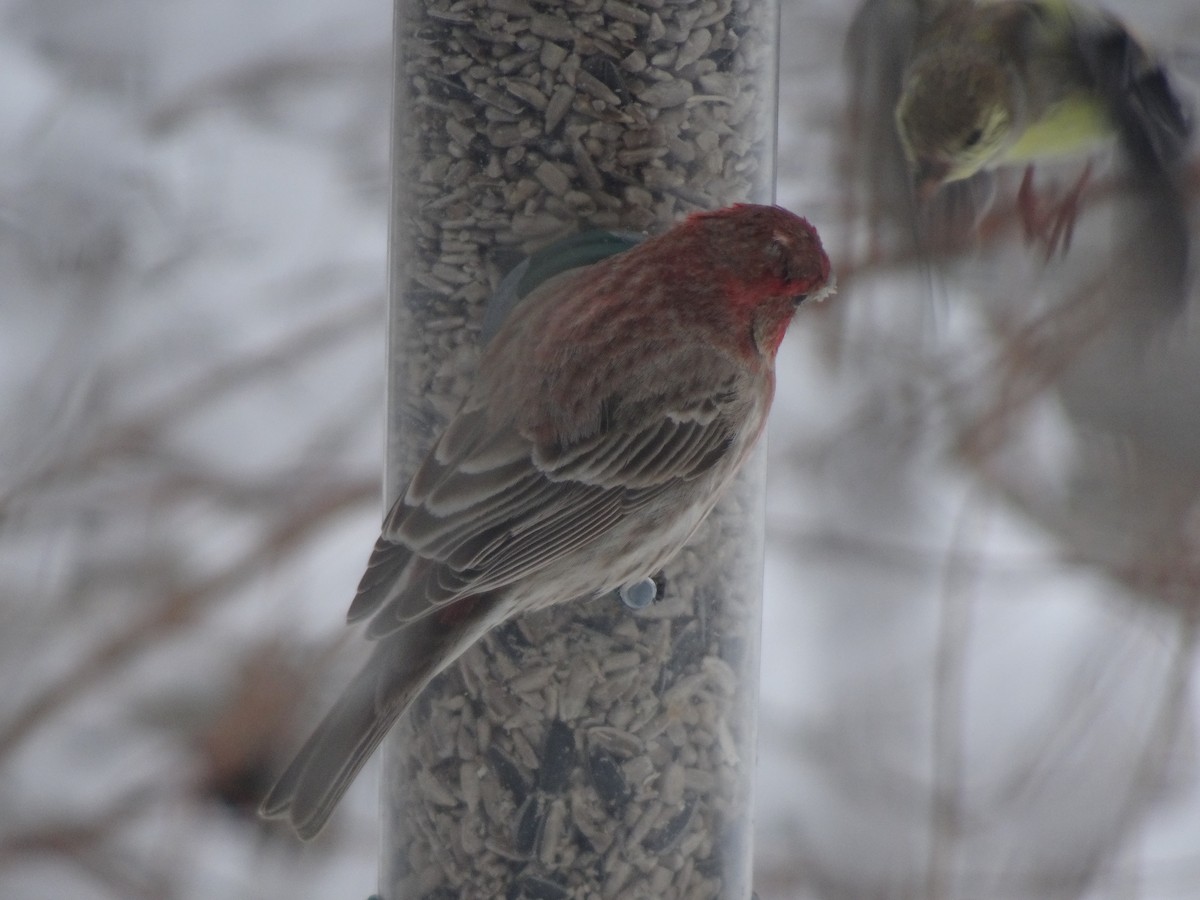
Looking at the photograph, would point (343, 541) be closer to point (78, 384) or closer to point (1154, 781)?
point (78, 384)

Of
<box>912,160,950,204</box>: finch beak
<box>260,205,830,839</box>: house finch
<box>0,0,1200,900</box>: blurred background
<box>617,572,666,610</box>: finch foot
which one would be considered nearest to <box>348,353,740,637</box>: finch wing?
<box>260,205,830,839</box>: house finch

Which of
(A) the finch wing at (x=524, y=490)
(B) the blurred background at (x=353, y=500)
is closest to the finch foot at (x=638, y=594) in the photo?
(A) the finch wing at (x=524, y=490)

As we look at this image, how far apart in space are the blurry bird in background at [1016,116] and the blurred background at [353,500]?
0.31 feet

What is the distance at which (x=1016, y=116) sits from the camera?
3.26 m

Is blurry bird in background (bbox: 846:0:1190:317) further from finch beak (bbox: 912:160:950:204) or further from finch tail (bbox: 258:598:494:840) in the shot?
finch tail (bbox: 258:598:494:840)

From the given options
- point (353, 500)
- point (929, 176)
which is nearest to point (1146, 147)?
point (929, 176)

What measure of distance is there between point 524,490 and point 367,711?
417 mm

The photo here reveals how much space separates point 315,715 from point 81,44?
1938 millimetres

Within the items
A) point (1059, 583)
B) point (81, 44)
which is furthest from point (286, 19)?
point (1059, 583)

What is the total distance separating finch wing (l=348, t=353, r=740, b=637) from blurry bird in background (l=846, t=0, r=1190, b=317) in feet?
3.22

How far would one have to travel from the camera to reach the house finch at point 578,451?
94.9 inches

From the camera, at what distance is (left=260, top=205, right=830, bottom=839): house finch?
241 centimetres

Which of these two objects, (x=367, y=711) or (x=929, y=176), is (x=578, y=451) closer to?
(x=367, y=711)

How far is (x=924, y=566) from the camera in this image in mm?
4102
